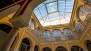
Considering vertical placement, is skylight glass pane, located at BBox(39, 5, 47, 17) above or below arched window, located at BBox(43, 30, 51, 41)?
above

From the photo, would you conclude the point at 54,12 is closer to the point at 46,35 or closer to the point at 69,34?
the point at 46,35

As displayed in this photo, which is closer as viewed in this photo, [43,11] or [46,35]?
[46,35]

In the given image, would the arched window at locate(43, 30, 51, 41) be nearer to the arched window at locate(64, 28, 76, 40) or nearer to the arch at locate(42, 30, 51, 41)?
the arch at locate(42, 30, 51, 41)

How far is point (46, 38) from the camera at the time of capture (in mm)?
13992

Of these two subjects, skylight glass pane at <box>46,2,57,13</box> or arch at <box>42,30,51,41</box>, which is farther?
skylight glass pane at <box>46,2,57,13</box>

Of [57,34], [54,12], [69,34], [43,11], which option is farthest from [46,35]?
[54,12]

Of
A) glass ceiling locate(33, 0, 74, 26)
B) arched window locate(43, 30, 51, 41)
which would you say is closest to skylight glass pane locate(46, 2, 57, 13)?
glass ceiling locate(33, 0, 74, 26)

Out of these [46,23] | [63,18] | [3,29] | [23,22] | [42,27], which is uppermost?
[63,18]

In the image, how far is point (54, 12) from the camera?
51.9 ft

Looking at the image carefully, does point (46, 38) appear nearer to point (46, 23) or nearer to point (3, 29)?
point (46, 23)

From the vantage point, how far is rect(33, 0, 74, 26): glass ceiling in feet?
45.0

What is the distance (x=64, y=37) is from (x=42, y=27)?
4467 mm

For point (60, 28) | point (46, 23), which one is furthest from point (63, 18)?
point (46, 23)

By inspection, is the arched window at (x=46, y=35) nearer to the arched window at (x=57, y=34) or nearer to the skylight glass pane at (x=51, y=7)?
the arched window at (x=57, y=34)
